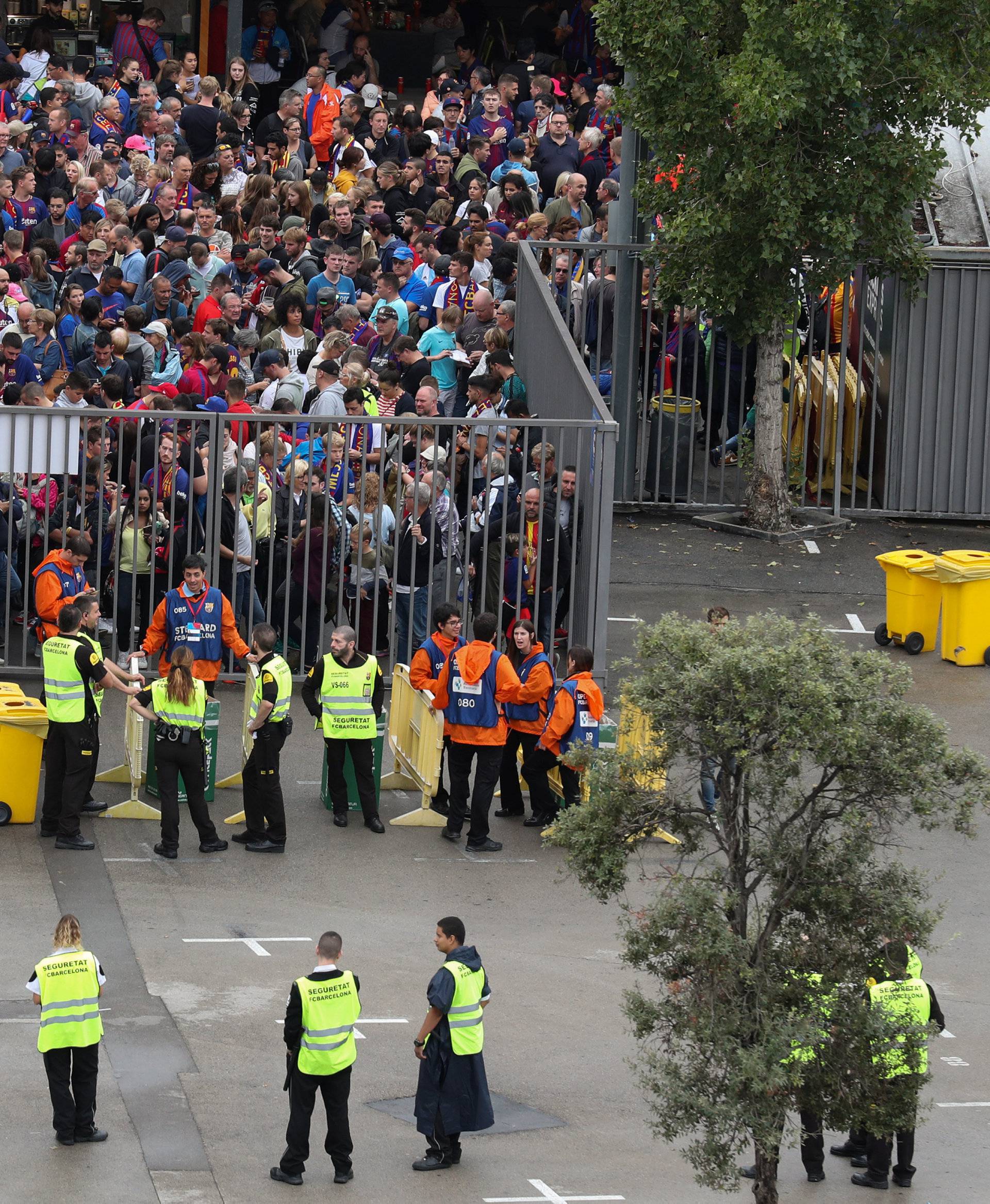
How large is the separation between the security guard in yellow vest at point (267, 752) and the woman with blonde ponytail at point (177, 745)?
0.33 meters

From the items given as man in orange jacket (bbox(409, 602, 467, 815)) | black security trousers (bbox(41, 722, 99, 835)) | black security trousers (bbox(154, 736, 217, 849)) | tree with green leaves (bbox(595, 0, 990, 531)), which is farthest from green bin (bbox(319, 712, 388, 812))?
tree with green leaves (bbox(595, 0, 990, 531))

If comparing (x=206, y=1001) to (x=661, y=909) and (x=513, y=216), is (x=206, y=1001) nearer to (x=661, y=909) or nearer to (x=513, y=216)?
(x=661, y=909)

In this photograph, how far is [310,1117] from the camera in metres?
9.88

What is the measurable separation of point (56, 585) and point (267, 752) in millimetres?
2749

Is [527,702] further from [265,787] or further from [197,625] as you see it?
[197,625]

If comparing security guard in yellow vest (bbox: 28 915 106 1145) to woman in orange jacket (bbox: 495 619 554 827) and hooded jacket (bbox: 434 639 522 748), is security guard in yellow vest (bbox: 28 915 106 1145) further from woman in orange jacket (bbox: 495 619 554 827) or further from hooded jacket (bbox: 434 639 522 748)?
woman in orange jacket (bbox: 495 619 554 827)

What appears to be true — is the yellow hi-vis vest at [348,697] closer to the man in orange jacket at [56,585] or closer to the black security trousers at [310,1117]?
the man in orange jacket at [56,585]

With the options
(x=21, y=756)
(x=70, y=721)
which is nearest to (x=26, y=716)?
(x=21, y=756)

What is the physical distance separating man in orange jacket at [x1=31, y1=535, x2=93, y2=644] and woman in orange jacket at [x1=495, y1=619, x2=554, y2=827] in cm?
348

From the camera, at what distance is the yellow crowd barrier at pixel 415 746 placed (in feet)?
48.2

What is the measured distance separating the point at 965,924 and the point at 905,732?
4.96 metres

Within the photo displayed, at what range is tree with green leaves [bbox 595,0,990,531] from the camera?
18.4 metres

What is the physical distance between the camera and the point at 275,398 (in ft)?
60.0

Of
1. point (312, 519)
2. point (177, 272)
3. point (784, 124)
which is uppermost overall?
point (784, 124)
